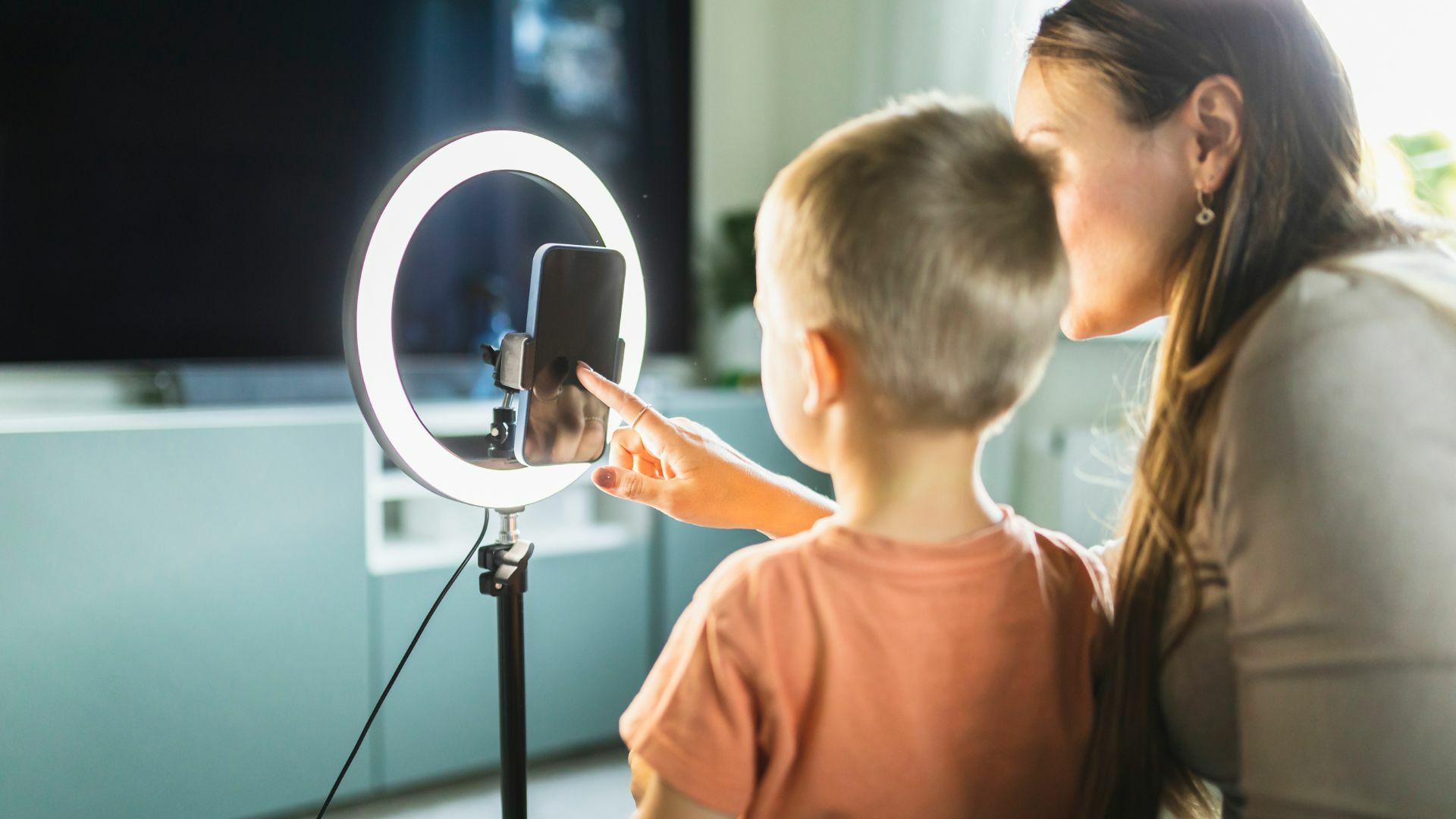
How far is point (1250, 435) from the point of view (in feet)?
1.94

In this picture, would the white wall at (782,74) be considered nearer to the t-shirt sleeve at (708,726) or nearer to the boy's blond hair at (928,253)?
the boy's blond hair at (928,253)

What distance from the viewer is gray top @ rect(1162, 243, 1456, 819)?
55cm

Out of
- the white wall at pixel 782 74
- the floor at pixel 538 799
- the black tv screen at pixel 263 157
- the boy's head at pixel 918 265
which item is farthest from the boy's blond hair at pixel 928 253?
the white wall at pixel 782 74

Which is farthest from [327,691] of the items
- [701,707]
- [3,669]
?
[701,707]

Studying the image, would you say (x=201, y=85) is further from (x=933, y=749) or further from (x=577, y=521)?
(x=933, y=749)

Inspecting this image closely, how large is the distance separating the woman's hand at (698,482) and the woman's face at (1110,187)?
30 centimetres

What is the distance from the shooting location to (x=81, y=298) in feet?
6.20

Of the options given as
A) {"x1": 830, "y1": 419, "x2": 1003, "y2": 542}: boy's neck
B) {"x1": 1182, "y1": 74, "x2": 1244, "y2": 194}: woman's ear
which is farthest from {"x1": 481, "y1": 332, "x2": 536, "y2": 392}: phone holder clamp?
{"x1": 1182, "y1": 74, "x2": 1244, "y2": 194}: woman's ear

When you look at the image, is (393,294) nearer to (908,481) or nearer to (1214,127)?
(908,481)

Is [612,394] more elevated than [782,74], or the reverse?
[782,74]

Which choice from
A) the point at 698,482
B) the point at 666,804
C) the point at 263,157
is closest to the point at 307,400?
the point at 263,157

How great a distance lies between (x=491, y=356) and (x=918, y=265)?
332 mm

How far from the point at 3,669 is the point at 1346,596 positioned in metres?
1.80

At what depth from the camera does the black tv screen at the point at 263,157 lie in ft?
6.06
